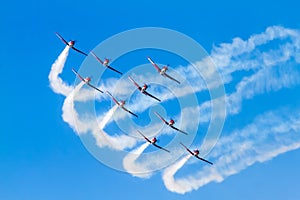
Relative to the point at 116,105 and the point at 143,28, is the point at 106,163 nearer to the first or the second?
the point at 116,105

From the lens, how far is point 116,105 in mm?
106375

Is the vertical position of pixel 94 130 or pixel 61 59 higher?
pixel 61 59

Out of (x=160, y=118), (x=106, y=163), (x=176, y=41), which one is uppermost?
(x=176, y=41)

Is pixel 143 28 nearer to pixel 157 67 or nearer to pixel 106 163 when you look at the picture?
pixel 157 67

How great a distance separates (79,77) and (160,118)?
→ 48.1ft

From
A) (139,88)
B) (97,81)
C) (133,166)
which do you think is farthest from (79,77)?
(133,166)

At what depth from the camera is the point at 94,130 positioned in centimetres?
10388

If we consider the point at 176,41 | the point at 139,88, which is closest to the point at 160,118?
the point at 139,88

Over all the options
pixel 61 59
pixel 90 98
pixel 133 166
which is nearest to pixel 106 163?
pixel 133 166

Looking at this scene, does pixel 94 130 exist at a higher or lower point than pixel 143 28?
lower

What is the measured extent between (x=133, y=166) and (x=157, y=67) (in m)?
16.2

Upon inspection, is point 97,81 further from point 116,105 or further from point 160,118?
point 160,118

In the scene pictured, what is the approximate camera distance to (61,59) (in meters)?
105

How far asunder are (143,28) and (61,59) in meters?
14.4
